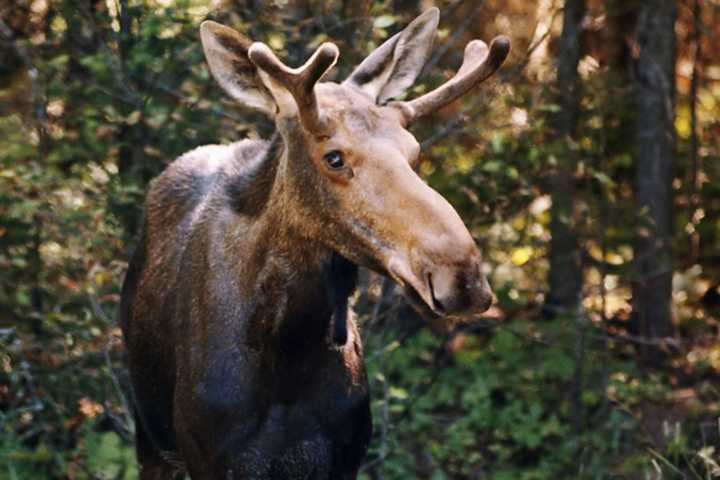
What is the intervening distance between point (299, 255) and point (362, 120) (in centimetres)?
55

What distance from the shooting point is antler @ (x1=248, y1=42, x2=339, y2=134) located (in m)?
4.42

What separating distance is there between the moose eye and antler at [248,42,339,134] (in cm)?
10

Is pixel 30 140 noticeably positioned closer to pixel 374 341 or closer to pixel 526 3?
pixel 374 341

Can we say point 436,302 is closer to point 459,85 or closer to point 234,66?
point 459,85


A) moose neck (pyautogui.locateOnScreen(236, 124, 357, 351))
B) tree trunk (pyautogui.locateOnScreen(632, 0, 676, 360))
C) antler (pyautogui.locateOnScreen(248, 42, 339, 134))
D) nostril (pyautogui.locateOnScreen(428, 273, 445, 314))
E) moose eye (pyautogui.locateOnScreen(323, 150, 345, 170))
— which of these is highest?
antler (pyautogui.locateOnScreen(248, 42, 339, 134))

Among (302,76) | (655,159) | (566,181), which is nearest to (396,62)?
(302,76)

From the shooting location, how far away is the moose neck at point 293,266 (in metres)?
4.72

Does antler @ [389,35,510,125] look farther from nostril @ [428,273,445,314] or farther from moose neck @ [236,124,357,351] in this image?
nostril @ [428,273,445,314]

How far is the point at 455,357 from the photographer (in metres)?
10.6

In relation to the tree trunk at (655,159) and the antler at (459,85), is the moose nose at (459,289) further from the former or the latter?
the tree trunk at (655,159)

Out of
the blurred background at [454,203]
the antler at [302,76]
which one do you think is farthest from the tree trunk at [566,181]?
the antler at [302,76]

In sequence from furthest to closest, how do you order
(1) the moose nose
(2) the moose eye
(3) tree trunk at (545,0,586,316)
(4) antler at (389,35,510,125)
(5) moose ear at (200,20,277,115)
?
(3) tree trunk at (545,0,586,316) < (5) moose ear at (200,20,277,115) < (4) antler at (389,35,510,125) < (2) the moose eye < (1) the moose nose

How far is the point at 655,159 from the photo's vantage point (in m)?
10.8

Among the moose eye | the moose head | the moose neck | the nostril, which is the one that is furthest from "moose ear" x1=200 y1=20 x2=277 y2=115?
the nostril
